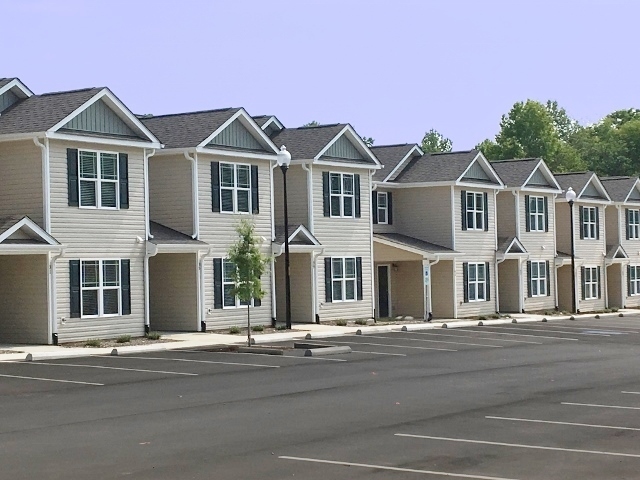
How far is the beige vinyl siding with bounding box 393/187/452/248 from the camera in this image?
4769cm

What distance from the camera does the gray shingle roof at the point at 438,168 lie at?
47.5m

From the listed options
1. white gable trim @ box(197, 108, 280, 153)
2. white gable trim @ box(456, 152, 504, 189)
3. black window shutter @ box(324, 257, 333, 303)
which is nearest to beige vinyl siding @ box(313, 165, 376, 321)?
black window shutter @ box(324, 257, 333, 303)

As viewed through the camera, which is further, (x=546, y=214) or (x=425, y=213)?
(x=546, y=214)

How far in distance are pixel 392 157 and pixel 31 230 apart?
23290 millimetres

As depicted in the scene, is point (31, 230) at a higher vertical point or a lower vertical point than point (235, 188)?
lower

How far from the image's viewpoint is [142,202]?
3384 cm

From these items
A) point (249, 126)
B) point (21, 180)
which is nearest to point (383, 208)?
point (249, 126)

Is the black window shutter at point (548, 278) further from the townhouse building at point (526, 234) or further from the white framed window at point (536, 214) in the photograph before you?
the white framed window at point (536, 214)

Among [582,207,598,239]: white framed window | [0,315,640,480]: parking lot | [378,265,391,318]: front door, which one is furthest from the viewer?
[582,207,598,239]: white framed window

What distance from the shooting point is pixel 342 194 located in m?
42.2

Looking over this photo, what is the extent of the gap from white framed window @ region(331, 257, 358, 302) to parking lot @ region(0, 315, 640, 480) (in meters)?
12.0

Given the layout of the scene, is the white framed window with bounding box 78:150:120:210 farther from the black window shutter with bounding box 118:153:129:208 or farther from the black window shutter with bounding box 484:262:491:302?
the black window shutter with bounding box 484:262:491:302

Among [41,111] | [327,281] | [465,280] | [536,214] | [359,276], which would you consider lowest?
[465,280]

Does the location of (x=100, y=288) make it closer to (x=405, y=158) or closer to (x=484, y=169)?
(x=405, y=158)
